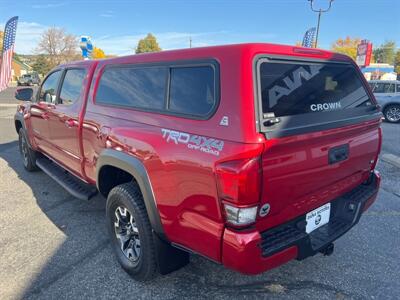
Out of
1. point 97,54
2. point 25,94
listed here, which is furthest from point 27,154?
point 97,54

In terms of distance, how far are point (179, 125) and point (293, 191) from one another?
2.88 ft

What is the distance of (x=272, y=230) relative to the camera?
2078 mm

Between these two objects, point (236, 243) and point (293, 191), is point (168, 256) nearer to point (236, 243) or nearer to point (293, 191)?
point (236, 243)

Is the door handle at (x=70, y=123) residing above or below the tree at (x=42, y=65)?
below

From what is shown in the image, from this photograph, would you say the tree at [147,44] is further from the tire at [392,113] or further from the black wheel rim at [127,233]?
the black wheel rim at [127,233]

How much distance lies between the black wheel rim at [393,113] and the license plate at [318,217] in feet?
41.4

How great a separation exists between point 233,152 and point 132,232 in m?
1.45

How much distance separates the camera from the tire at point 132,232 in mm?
2459

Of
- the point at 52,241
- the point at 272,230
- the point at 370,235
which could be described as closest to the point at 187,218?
the point at 272,230

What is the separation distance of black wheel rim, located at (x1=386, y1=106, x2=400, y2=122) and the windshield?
469 inches

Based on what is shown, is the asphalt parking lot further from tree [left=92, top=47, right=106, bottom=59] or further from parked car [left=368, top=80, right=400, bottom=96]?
tree [left=92, top=47, right=106, bottom=59]

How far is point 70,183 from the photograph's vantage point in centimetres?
392

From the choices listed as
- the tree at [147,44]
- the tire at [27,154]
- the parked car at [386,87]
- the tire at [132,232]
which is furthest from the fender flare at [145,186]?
the tree at [147,44]

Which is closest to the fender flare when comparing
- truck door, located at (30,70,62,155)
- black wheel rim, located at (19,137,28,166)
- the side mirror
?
truck door, located at (30,70,62,155)
